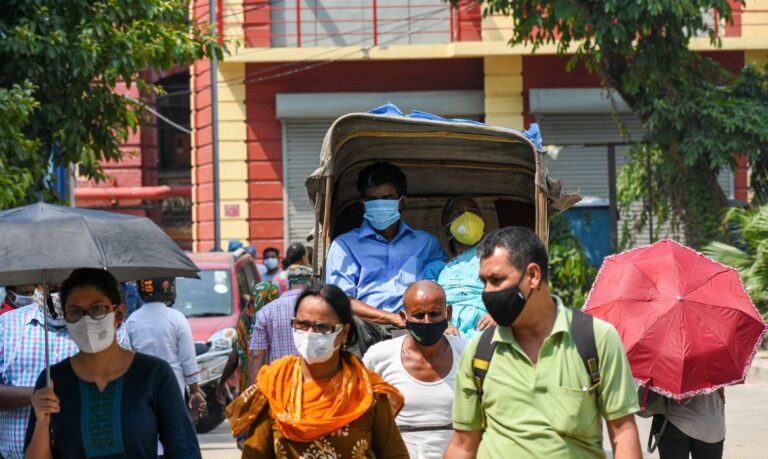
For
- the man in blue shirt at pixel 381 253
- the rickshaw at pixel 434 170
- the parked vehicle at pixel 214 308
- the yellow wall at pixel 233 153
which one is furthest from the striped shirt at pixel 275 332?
the yellow wall at pixel 233 153

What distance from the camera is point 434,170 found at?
904cm

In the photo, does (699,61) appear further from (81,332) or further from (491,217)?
(81,332)

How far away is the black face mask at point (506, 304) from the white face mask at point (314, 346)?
0.68 metres

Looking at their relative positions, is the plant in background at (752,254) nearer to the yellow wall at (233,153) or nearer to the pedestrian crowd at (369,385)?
the yellow wall at (233,153)

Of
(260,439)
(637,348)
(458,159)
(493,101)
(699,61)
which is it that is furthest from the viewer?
(493,101)

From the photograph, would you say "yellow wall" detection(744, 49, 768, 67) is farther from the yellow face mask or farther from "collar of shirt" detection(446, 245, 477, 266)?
"collar of shirt" detection(446, 245, 477, 266)

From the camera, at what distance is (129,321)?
33.5 ft

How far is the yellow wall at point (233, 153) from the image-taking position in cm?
2745

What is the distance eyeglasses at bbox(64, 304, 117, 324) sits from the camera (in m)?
5.41

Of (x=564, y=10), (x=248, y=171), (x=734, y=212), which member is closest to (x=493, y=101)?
(x=248, y=171)

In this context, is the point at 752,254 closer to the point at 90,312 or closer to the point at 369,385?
the point at 369,385

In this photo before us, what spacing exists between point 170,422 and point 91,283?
63 centimetres

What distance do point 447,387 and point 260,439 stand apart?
54.9 inches

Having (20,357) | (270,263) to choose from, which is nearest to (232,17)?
(270,263)
